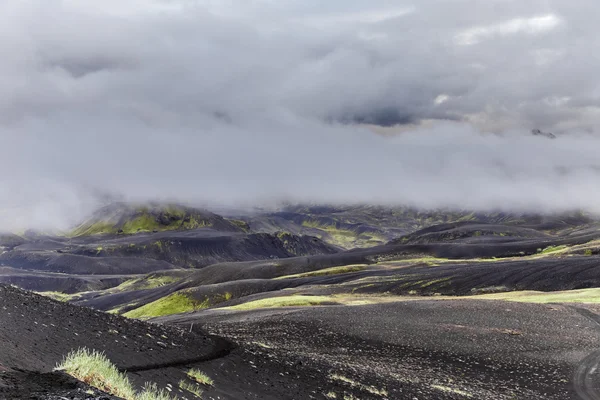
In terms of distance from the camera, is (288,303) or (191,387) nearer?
(191,387)

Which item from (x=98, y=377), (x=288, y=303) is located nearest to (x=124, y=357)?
(x=98, y=377)

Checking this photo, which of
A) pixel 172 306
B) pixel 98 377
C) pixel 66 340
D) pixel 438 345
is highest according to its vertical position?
pixel 98 377

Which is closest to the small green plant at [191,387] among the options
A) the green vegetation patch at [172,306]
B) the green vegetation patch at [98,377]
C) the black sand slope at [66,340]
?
the black sand slope at [66,340]

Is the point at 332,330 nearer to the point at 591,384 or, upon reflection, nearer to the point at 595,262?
the point at 591,384

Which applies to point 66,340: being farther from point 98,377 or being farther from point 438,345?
point 438,345

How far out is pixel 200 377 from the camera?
55.8 ft

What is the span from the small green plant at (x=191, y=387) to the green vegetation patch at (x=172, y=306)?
110m

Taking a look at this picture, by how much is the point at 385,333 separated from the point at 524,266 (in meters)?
82.8

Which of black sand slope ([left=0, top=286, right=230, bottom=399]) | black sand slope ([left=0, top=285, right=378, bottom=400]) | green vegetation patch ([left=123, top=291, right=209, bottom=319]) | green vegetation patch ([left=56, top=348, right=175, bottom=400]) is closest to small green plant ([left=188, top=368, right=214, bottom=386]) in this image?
black sand slope ([left=0, top=285, right=378, bottom=400])

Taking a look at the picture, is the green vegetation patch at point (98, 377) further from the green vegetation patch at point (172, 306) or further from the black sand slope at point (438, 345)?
the green vegetation patch at point (172, 306)

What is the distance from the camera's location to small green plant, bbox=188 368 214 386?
55.0 ft

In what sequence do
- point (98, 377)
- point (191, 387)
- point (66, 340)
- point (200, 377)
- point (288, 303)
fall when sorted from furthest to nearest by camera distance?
point (288, 303) < point (200, 377) < point (66, 340) < point (191, 387) < point (98, 377)

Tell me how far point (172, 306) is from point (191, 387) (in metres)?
118

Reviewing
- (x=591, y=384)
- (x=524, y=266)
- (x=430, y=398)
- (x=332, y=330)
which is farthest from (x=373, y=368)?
(x=524, y=266)
